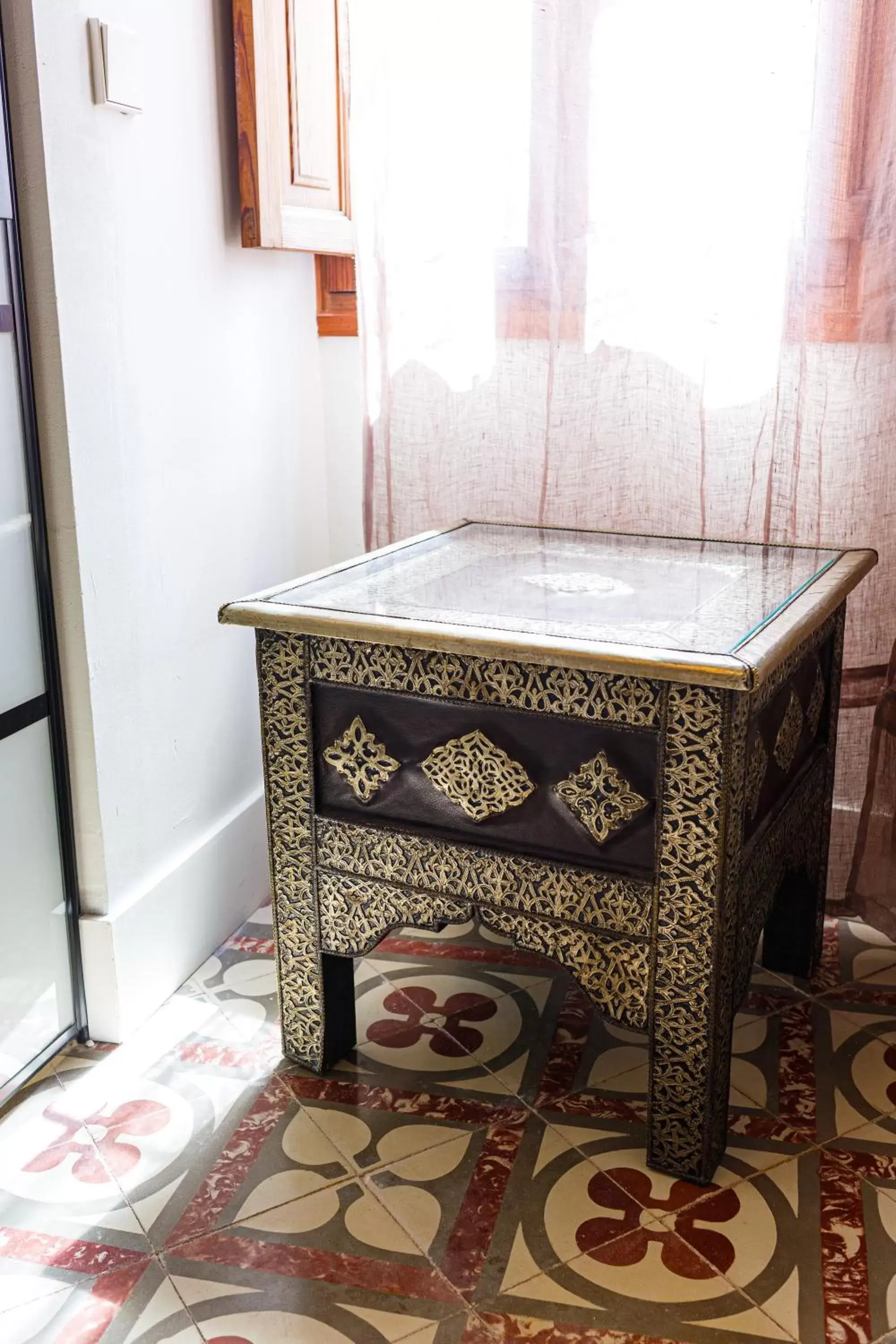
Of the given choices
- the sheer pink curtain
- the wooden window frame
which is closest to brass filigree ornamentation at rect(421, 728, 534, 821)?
the sheer pink curtain

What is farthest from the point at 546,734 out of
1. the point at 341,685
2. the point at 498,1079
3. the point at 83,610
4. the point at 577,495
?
the point at 577,495

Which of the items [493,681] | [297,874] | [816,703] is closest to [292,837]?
[297,874]

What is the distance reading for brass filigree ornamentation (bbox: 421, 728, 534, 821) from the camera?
4.80ft

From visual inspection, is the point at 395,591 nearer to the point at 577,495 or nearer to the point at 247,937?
the point at 577,495

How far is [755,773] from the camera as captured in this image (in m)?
1.47

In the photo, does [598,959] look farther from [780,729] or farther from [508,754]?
[780,729]

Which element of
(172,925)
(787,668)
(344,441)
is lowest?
(172,925)

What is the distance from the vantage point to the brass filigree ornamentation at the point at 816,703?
5.79 feet

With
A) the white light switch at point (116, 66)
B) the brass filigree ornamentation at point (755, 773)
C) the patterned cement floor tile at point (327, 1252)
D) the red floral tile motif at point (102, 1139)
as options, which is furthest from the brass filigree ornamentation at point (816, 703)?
the white light switch at point (116, 66)

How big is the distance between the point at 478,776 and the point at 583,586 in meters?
0.31

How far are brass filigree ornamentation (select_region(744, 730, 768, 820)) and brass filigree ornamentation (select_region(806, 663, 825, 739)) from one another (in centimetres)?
28

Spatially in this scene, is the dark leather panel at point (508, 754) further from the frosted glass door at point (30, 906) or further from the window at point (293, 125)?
the window at point (293, 125)

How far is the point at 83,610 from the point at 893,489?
122cm

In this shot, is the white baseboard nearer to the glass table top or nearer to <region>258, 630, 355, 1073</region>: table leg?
<region>258, 630, 355, 1073</region>: table leg
